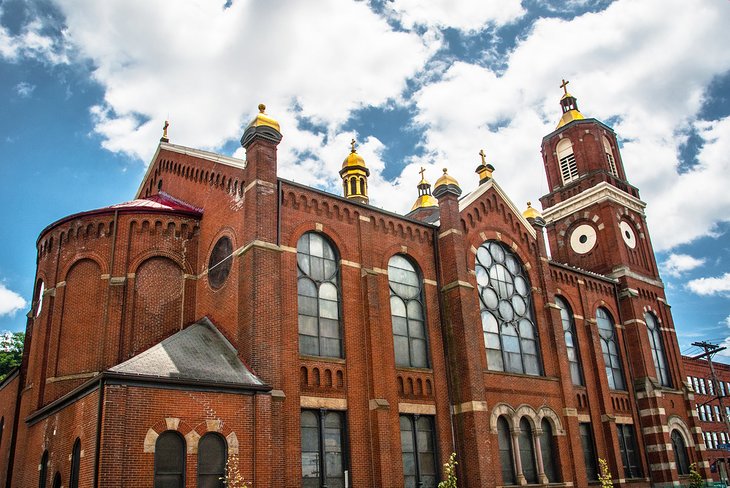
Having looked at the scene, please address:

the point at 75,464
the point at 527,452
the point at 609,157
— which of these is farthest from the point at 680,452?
the point at 75,464

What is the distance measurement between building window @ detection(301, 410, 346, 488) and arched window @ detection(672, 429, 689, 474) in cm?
2141

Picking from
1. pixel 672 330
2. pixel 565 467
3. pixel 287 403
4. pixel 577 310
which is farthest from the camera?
pixel 672 330

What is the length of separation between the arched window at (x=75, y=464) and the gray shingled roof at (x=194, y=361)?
2.51 m

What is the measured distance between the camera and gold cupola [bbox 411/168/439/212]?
46.2 metres

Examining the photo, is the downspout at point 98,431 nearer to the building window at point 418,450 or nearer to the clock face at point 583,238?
the building window at point 418,450

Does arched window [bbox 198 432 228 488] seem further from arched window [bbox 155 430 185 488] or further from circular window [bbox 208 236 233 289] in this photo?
circular window [bbox 208 236 233 289]

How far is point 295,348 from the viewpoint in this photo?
21.1 metres

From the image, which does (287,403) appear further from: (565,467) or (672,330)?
(672,330)

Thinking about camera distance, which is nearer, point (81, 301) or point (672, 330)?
point (81, 301)

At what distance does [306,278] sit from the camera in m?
22.8

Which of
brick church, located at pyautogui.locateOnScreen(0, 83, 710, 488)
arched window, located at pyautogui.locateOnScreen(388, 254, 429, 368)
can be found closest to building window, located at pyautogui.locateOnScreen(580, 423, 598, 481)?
brick church, located at pyautogui.locateOnScreen(0, 83, 710, 488)

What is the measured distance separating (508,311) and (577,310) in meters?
6.91

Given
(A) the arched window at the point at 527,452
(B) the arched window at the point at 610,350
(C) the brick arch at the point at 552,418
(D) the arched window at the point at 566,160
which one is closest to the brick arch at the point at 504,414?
(A) the arched window at the point at 527,452

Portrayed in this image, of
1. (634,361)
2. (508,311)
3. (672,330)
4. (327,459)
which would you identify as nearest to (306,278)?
(327,459)
